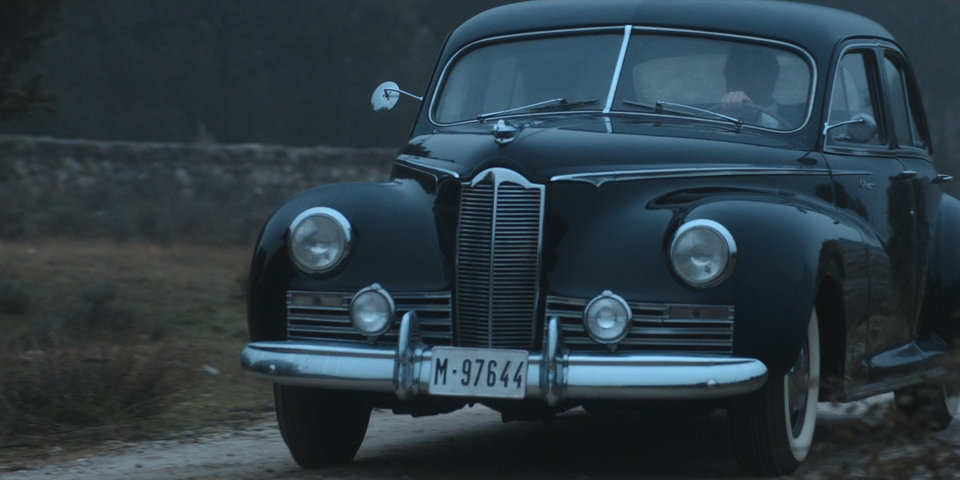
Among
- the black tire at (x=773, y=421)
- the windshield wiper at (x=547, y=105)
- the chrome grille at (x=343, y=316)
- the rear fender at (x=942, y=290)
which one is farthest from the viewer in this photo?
the rear fender at (x=942, y=290)

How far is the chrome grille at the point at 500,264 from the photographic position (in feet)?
17.5

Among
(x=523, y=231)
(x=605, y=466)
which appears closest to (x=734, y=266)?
(x=523, y=231)

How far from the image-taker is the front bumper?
16.3ft

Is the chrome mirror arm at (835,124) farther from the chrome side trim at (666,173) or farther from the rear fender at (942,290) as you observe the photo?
the rear fender at (942,290)

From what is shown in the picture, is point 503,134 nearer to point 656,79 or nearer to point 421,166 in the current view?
point 421,166

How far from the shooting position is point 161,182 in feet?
93.7

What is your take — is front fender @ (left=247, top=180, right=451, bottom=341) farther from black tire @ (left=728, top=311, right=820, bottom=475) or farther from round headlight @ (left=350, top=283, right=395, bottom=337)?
black tire @ (left=728, top=311, right=820, bottom=475)

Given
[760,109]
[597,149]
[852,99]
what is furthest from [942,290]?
[597,149]

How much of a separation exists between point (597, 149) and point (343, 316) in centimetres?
111

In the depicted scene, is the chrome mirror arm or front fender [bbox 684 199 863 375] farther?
the chrome mirror arm

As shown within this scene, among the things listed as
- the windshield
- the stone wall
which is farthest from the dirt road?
the stone wall

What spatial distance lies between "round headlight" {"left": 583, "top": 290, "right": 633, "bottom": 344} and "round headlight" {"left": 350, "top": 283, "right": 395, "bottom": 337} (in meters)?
0.71

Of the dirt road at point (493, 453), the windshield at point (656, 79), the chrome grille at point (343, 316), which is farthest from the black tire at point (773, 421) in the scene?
the windshield at point (656, 79)

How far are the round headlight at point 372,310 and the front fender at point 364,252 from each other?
56mm
